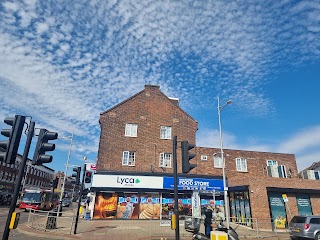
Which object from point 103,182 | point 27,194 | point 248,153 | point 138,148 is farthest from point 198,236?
point 27,194

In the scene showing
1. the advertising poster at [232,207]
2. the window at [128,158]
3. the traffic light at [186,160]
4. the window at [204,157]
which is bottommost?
the advertising poster at [232,207]

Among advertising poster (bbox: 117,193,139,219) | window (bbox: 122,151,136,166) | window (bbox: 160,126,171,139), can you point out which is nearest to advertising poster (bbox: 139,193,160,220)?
advertising poster (bbox: 117,193,139,219)

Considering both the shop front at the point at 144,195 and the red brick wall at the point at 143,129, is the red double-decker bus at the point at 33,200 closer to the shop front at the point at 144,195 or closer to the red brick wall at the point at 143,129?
the shop front at the point at 144,195

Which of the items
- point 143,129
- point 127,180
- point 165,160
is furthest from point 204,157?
point 127,180

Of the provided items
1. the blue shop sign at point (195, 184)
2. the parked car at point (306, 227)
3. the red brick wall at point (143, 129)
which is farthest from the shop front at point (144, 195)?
the parked car at point (306, 227)

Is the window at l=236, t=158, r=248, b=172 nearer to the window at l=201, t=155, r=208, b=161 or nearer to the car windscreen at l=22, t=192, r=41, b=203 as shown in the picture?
the window at l=201, t=155, r=208, b=161

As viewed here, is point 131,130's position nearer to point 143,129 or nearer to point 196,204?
point 143,129

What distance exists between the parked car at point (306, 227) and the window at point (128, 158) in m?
15.0

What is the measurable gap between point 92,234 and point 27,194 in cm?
2294

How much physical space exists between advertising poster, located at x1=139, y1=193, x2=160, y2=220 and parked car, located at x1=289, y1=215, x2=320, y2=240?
12098 mm

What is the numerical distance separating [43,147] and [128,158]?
1814cm

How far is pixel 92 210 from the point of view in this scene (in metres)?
22.0

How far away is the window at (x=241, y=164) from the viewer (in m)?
28.0

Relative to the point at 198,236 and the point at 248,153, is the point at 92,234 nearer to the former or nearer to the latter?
the point at 198,236
